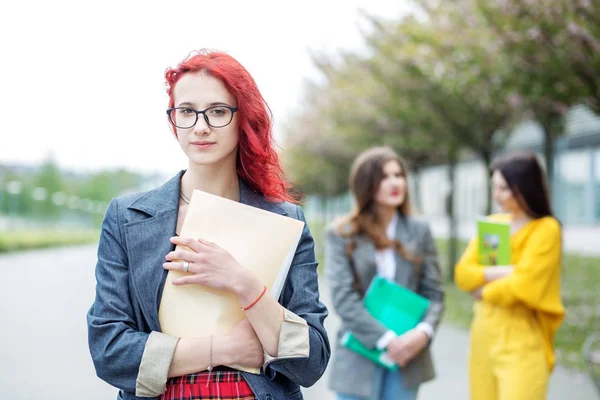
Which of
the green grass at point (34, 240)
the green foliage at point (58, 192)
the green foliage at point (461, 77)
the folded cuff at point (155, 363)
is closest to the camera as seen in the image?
the folded cuff at point (155, 363)

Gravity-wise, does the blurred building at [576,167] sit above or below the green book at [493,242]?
above

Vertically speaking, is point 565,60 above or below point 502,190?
above

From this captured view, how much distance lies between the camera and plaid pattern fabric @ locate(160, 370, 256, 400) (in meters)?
1.96

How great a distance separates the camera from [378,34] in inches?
517

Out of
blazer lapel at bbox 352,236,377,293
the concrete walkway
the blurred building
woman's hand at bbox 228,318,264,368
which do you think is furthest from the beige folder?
the blurred building

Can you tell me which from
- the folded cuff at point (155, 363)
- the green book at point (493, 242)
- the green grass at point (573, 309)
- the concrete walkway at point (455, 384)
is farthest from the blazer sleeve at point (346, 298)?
the green grass at point (573, 309)

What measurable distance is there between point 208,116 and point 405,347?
2249 mm

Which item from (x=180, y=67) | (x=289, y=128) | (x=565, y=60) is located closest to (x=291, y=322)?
(x=180, y=67)

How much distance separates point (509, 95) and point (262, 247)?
28.5 feet

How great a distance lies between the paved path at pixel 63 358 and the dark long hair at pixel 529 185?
3018mm

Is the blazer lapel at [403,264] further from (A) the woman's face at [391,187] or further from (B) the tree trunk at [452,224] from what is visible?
(B) the tree trunk at [452,224]

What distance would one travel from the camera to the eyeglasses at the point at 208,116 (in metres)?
2.00

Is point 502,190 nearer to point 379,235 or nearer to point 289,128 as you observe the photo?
point 379,235

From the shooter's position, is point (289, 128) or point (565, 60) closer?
point (565, 60)
